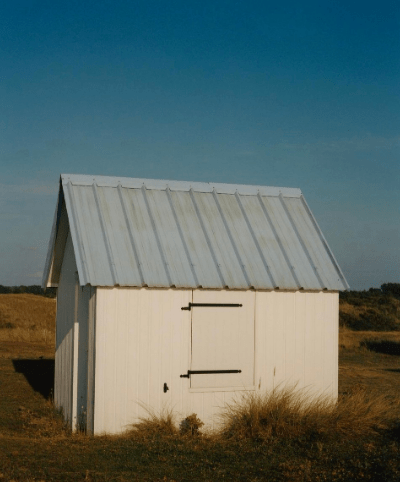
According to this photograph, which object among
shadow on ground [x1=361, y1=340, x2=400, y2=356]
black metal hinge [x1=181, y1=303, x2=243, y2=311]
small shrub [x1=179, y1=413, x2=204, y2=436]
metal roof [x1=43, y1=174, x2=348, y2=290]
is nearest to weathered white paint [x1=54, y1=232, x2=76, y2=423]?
metal roof [x1=43, y1=174, x2=348, y2=290]

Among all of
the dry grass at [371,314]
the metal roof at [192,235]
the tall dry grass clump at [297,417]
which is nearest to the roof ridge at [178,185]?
the metal roof at [192,235]

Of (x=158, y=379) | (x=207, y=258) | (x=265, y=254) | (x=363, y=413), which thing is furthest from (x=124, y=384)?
(x=363, y=413)

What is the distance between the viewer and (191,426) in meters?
10.8

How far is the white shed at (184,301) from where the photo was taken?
10664 millimetres

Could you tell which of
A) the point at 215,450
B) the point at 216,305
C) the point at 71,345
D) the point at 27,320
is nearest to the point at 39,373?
the point at 71,345

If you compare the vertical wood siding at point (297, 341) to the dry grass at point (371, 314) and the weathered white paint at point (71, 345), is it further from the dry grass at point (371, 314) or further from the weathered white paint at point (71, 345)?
the dry grass at point (371, 314)

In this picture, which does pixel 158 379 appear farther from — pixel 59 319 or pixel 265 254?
pixel 59 319

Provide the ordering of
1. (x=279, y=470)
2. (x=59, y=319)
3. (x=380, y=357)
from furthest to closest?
(x=380, y=357) → (x=59, y=319) → (x=279, y=470)

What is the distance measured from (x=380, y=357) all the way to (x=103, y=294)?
60.8 ft

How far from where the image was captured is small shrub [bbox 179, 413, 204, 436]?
10.8 meters

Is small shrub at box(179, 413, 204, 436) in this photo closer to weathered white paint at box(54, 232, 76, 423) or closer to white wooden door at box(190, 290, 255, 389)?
white wooden door at box(190, 290, 255, 389)

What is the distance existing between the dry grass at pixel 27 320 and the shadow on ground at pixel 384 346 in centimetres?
1418

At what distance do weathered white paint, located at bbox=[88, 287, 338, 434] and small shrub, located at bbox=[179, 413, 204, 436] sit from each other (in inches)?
5.7

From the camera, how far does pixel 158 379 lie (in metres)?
10.8
